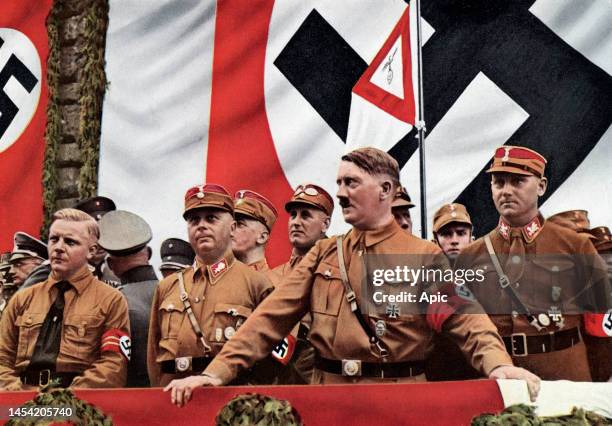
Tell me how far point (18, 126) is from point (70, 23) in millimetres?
647

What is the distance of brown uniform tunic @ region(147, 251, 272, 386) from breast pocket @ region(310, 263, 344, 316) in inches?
17.1

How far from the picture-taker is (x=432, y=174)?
15.2 feet

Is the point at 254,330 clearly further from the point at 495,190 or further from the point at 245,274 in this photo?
the point at 495,190

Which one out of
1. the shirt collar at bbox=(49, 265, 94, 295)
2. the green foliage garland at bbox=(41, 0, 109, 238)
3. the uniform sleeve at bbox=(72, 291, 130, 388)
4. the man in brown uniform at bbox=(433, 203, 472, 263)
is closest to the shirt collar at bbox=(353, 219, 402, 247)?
the man in brown uniform at bbox=(433, 203, 472, 263)

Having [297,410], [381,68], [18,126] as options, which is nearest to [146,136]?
[18,126]

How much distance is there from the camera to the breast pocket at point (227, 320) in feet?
14.0

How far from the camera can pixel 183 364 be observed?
4.24 metres

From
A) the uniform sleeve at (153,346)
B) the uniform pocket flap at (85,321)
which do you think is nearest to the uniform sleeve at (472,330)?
the uniform sleeve at (153,346)

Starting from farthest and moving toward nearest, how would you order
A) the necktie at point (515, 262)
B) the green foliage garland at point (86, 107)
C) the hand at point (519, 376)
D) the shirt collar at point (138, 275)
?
the green foliage garland at point (86, 107) < the shirt collar at point (138, 275) < the necktie at point (515, 262) < the hand at point (519, 376)

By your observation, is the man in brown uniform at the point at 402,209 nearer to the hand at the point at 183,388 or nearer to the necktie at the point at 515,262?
the necktie at the point at 515,262

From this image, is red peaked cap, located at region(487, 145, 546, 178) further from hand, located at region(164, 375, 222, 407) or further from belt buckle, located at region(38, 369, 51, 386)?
belt buckle, located at region(38, 369, 51, 386)

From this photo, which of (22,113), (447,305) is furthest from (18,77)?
(447,305)

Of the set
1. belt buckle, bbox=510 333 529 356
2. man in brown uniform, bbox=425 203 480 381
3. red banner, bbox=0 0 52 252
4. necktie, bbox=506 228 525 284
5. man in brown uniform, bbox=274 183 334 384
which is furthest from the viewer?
red banner, bbox=0 0 52 252

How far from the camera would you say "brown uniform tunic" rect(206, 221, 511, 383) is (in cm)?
377
